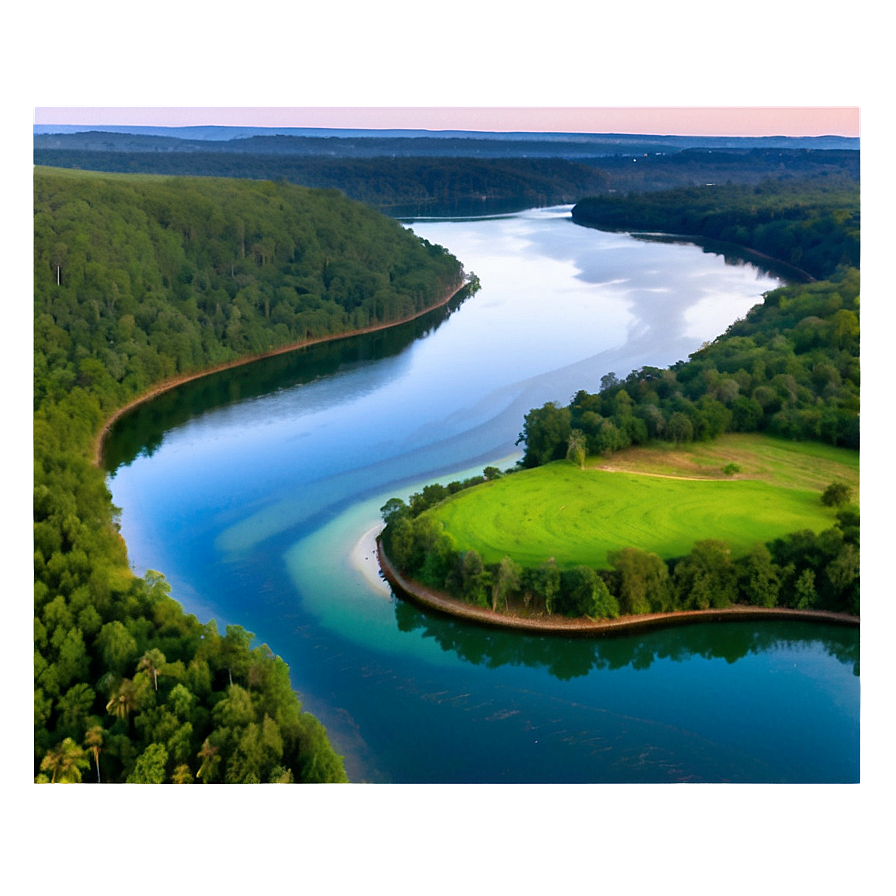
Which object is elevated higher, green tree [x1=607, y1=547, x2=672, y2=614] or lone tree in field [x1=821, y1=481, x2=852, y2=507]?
lone tree in field [x1=821, y1=481, x2=852, y2=507]

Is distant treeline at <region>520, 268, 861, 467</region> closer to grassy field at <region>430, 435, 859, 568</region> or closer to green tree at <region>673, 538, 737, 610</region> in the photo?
grassy field at <region>430, 435, 859, 568</region>

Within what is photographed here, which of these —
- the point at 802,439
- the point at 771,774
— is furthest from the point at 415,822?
the point at 802,439

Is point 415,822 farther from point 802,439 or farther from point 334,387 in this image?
point 334,387

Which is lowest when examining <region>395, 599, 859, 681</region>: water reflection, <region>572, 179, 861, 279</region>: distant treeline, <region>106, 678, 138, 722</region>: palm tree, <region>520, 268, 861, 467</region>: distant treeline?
<region>395, 599, 859, 681</region>: water reflection

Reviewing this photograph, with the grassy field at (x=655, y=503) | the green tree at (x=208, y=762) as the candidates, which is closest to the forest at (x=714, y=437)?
the grassy field at (x=655, y=503)

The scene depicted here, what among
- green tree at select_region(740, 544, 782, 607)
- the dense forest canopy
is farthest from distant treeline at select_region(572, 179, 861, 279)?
green tree at select_region(740, 544, 782, 607)

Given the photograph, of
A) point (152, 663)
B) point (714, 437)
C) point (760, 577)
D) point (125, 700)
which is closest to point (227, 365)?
point (714, 437)
